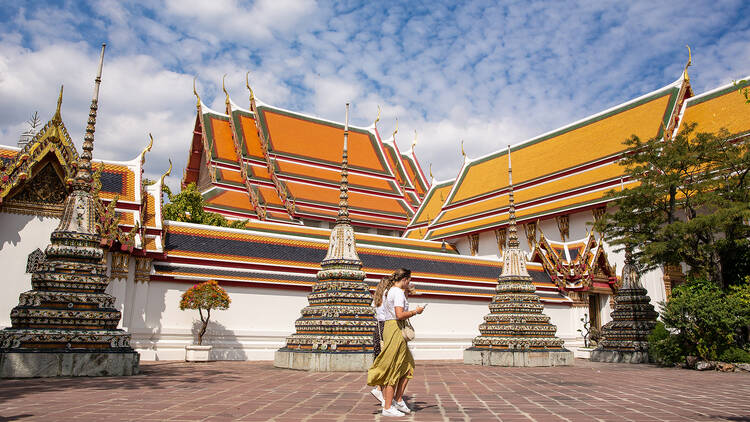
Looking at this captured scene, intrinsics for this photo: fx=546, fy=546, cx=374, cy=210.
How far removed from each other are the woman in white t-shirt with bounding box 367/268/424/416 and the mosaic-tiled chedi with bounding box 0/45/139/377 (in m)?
5.03

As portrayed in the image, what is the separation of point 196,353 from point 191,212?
11.2 meters

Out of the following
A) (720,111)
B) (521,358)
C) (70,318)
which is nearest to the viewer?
(70,318)

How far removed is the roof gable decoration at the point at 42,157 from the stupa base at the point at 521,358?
9.75m

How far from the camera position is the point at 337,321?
10320mm

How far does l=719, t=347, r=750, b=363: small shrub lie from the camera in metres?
11.3

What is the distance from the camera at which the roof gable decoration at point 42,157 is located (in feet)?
34.8

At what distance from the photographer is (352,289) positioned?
35.4 feet

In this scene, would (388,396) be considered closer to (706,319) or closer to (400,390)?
(400,390)

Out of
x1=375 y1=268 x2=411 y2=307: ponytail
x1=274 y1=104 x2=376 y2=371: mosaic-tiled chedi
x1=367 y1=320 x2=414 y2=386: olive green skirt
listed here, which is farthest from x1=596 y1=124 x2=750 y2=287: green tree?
x1=367 y1=320 x2=414 y2=386: olive green skirt

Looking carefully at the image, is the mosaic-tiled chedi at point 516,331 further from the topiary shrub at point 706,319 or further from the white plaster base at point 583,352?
the white plaster base at point 583,352

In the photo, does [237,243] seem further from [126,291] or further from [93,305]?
[93,305]

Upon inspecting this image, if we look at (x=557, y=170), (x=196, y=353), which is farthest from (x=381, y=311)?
(x=557, y=170)

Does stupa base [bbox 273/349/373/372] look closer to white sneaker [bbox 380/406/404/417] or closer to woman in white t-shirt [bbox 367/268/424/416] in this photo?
woman in white t-shirt [bbox 367/268/424/416]

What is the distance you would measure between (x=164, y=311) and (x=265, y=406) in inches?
362
